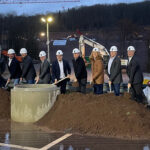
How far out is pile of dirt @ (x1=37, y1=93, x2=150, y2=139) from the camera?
19.7 ft

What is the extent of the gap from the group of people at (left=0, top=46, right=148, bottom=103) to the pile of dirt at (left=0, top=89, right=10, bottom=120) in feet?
3.71

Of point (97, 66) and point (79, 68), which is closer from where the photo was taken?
point (97, 66)

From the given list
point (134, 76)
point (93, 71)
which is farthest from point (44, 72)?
point (134, 76)

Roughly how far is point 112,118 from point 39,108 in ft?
6.34

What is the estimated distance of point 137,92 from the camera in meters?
8.04

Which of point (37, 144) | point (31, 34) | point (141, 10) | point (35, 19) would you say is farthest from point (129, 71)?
point (141, 10)

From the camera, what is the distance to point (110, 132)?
6035mm

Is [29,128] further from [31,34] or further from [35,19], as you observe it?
[35,19]

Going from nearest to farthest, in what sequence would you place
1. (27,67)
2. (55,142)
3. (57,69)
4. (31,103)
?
(55,142)
(31,103)
(57,69)
(27,67)

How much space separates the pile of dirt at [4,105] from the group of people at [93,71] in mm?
1132

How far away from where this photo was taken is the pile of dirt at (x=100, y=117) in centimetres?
600

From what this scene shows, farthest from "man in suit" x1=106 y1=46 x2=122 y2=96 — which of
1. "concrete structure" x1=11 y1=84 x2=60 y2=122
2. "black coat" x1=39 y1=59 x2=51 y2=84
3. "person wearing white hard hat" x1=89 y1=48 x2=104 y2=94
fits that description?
"concrete structure" x1=11 y1=84 x2=60 y2=122

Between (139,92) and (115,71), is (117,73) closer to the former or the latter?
(115,71)

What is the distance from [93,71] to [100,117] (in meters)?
2.67
